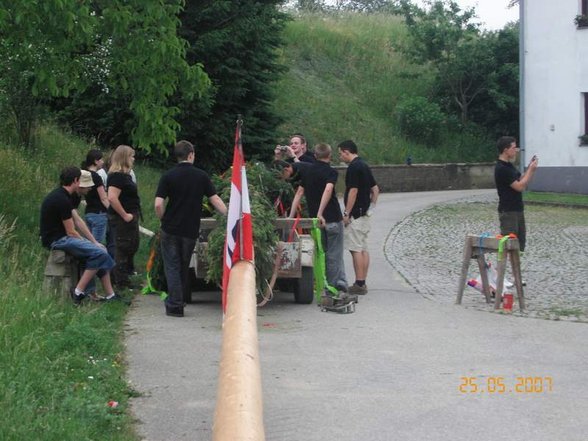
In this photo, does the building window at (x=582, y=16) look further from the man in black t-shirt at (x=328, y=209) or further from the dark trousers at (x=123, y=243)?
the dark trousers at (x=123, y=243)

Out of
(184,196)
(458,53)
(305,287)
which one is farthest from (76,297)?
(458,53)

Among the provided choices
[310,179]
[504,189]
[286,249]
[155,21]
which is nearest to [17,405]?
[286,249]

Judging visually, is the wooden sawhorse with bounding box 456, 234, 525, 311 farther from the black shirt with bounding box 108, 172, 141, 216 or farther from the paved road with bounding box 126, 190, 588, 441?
the black shirt with bounding box 108, 172, 141, 216

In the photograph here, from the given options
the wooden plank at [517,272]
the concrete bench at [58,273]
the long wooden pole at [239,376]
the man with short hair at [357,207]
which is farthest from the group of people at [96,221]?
the long wooden pole at [239,376]

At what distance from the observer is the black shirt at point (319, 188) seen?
1202cm

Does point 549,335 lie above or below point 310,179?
below

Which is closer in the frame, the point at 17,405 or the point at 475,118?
the point at 17,405

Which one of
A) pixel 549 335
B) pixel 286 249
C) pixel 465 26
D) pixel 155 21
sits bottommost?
pixel 549 335

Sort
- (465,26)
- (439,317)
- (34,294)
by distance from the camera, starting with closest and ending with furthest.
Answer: (34,294) → (439,317) → (465,26)

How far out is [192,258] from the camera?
11.5 m

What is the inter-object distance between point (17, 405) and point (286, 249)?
549 centimetres

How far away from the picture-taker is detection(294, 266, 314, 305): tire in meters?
11.7

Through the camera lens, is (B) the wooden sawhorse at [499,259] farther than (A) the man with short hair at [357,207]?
No

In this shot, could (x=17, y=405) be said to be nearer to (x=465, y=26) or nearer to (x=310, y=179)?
(x=310, y=179)
